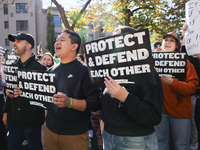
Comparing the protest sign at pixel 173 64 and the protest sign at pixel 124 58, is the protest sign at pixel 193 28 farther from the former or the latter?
the protest sign at pixel 124 58

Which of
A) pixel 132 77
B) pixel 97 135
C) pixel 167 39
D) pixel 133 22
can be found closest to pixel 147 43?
pixel 132 77

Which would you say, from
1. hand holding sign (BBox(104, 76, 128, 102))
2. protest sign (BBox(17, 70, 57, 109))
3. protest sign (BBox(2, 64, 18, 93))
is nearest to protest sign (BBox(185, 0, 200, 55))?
hand holding sign (BBox(104, 76, 128, 102))

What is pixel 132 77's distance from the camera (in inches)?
59.7

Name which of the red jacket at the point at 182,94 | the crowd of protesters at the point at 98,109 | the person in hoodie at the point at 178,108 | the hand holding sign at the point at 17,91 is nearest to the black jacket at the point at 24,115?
the crowd of protesters at the point at 98,109

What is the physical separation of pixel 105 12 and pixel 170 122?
13.2 metres

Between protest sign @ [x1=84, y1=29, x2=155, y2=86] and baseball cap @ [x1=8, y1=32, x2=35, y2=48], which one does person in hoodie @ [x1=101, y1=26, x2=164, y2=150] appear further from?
baseball cap @ [x1=8, y1=32, x2=35, y2=48]

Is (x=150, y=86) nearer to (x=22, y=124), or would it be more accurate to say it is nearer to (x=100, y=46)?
(x=100, y=46)

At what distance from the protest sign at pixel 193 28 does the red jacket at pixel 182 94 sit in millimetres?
334

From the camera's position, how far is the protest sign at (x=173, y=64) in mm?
2586

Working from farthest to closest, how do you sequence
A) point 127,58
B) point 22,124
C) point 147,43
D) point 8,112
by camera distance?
point 8,112 → point 22,124 → point 127,58 → point 147,43

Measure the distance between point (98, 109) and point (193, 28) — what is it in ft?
6.85

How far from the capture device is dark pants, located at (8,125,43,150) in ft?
8.87

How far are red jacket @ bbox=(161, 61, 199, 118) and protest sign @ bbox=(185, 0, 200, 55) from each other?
33 cm

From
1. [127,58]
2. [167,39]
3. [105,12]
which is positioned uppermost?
[105,12]
